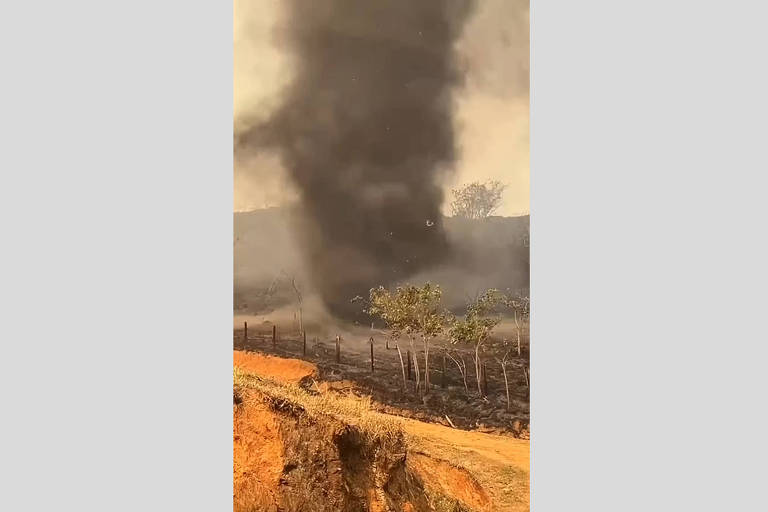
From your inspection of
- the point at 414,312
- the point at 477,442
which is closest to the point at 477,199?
the point at 414,312

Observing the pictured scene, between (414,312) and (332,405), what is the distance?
113cm

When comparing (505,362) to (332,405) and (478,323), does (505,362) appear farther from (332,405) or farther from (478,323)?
(332,405)

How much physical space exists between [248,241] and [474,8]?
9.94 feet

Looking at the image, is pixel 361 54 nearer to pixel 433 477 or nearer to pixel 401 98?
pixel 401 98

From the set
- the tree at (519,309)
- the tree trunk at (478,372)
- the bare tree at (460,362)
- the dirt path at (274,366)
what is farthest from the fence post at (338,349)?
the tree at (519,309)

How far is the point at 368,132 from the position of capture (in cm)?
582

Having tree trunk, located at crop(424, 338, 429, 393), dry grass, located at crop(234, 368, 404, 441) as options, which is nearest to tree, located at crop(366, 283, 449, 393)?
tree trunk, located at crop(424, 338, 429, 393)

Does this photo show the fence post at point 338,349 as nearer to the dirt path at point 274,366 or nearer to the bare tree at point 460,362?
the dirt path at point 274,366

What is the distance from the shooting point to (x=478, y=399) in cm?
571

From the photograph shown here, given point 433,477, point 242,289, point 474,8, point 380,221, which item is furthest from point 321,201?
point 433,477

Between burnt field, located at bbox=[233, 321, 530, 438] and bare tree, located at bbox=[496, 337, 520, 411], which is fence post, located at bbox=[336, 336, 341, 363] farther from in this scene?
bare tree, located at bbox=[496, 337, 520, 411]

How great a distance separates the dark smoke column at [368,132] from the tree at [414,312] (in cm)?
15

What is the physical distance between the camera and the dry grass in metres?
5.62

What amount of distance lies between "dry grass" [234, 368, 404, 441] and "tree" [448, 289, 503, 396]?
98cm
